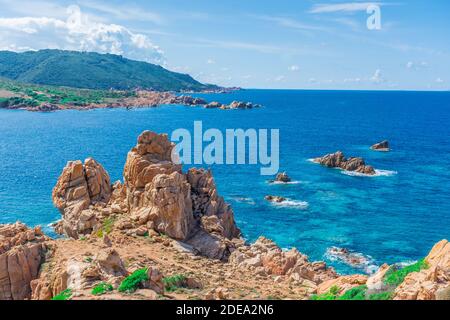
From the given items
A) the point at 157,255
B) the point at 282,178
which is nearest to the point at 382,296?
the point at 157,255

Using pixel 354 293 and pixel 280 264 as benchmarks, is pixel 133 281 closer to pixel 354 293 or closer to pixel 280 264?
pixel 354 293

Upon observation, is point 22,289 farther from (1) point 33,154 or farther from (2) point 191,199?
(1) point 33,154

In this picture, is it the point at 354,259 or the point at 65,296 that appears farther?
the point at 354,259

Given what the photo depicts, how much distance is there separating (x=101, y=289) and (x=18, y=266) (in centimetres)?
1313

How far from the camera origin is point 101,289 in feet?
73.5

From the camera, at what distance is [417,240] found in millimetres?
60594

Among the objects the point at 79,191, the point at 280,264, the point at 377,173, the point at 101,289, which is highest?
the point at 79,191

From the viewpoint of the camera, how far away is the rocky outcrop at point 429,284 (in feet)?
61.3

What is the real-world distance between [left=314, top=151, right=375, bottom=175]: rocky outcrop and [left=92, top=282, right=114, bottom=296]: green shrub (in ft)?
284

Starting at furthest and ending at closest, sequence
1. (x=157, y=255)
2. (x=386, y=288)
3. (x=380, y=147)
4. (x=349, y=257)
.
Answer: (x=380, y=147) < (x=349, y=257) < (x=157, y=255) < (x=386, y=288)

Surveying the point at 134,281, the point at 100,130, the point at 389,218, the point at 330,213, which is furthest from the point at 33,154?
the point at 134,281

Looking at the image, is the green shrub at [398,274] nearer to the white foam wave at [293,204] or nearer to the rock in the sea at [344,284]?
the rock in the sea at [344,284]

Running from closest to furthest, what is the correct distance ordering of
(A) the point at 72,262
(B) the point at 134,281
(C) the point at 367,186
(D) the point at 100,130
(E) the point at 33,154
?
(B) the point at 134,281
(A) the point at 72,262
(C) the point at 367,186
(E) the point at 33,154
(D) the point at 100,130

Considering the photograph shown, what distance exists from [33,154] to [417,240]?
3515 inches
